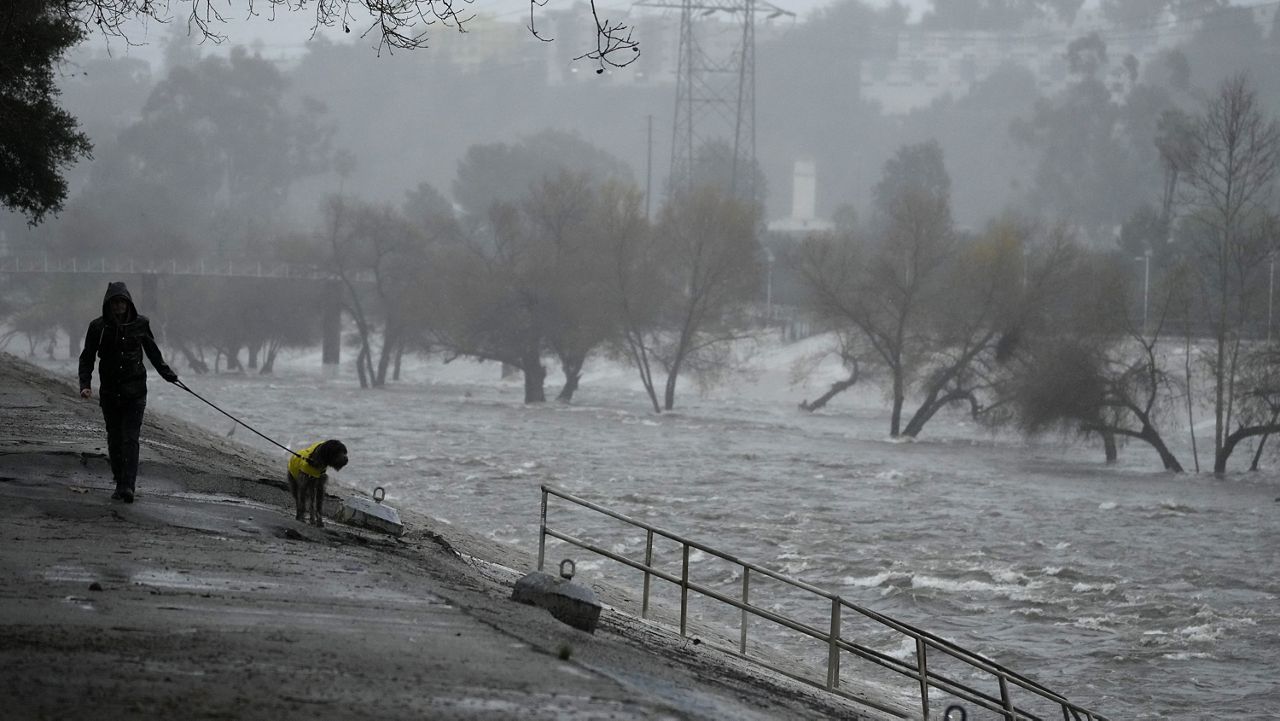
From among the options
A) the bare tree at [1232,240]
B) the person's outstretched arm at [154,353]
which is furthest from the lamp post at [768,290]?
the person's outstretched arm at [154,353]

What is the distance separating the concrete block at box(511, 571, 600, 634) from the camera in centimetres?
1053

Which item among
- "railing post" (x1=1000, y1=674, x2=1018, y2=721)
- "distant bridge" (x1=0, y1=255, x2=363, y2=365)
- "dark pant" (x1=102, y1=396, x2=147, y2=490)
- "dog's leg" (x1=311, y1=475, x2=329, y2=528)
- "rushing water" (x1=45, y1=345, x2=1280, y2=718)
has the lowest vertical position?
"rushing water" (x1=45, y1=345, x2=1280, y2=718)

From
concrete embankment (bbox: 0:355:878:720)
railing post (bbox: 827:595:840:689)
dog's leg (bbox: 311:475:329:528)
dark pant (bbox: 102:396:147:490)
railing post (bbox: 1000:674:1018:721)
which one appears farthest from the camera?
dog's leg (bbox: 311:475:329:528)

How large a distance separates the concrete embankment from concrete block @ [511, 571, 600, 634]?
0.61 feet

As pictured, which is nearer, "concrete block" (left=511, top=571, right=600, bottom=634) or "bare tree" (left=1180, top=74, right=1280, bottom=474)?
"concrete block" (left=511, top=571, right=600, bottom=634)

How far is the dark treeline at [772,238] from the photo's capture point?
51469 mm

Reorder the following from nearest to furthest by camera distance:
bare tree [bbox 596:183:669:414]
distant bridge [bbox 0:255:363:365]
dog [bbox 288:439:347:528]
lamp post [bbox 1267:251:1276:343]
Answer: dog [bbox 288:439:347:528], lamp post [bbox 1267:251:1276:343], bare tree [bbox 596:183:669:414], distant bridge [bbox 0:255:363:365]

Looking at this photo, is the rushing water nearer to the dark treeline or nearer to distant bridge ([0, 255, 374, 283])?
the dark treeline

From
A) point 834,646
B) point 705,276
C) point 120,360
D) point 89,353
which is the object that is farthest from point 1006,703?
point 705,276

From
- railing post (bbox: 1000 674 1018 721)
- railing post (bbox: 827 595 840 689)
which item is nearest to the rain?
railing post (bbox: 827 595 840 689)

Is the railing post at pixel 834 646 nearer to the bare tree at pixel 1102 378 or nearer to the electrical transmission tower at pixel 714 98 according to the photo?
the bare tree at pixel 1102 378

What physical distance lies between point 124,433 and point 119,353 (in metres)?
0.83

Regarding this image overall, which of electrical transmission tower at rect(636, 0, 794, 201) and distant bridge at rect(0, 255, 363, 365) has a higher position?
electrical transmission tower at rect(636, 0, 794, 201)

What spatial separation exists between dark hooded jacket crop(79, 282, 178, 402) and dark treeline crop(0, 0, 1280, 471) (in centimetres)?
1160
